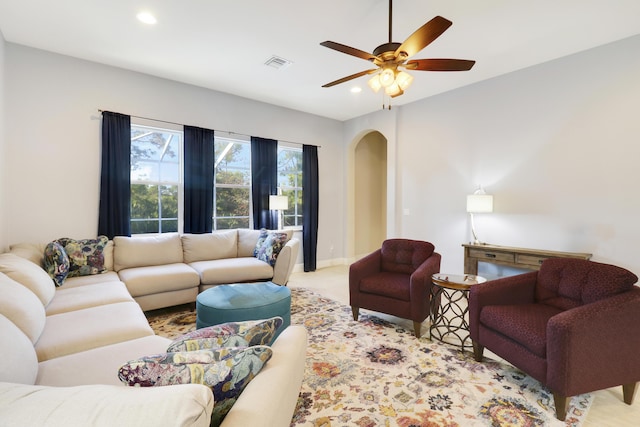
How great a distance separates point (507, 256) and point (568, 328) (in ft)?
7.14

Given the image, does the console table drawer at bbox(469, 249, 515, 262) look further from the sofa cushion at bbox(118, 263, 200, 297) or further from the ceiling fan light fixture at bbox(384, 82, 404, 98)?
the sofa cushion at bbox(118, 263, 200, 297)

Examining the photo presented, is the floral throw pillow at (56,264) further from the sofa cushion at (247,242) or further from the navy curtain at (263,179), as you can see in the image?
the navy curtain at (263,179)

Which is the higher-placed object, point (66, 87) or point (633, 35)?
Answer: point (633, 35)

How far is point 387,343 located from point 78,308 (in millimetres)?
2543

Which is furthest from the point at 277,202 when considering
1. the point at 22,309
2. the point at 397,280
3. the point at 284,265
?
the point at 22,309

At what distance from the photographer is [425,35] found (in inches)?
78.8

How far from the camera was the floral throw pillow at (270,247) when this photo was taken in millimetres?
4023

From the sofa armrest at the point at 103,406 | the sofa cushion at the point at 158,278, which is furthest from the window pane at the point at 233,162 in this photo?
the sofa armrest at the point at 103,406

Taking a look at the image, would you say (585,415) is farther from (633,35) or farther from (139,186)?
(139,186)

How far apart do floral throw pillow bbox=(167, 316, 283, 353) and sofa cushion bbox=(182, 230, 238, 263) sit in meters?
3.00

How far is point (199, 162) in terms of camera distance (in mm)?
4398

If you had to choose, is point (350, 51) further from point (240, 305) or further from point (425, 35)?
point (240, 305)

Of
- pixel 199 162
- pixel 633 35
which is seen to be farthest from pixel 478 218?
pixel 199 162

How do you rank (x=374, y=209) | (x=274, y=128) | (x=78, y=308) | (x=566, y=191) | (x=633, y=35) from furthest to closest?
(x=374, y=209) < (x=274, y=128) < (x=566, y=191) < (x=633, y=35) < (x=78, y=308)
